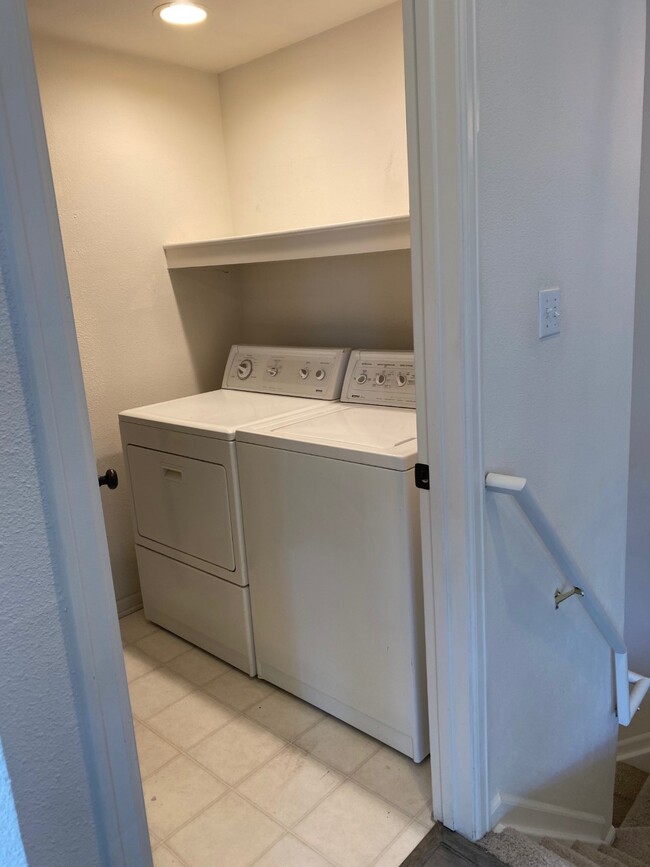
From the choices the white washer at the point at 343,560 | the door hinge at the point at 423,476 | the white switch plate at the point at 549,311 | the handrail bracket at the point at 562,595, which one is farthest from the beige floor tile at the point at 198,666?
the white switch plate at the point at 549,311

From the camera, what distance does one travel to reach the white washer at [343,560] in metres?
1.79

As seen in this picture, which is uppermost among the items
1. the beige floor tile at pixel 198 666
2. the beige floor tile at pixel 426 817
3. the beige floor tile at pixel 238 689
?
the beige floor tile at pixel 198 666

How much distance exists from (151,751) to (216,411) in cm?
117

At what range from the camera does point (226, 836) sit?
1702 millimetres

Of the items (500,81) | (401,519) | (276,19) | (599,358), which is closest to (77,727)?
(401,519)

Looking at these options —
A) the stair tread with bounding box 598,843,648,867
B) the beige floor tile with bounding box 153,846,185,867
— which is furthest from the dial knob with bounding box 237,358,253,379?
the stair tread with bounding box 598,843,648,867

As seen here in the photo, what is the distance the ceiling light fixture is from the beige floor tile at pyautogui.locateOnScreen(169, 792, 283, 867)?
2.43 metres

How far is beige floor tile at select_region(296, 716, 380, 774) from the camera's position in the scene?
1.95m

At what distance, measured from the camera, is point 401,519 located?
68.2 inches

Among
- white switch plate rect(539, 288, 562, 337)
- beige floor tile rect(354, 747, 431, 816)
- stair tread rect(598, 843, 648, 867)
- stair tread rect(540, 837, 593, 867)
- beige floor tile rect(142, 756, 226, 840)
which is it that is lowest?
stair tread rect(598, 843, 648, 867)

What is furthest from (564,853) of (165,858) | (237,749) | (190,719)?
(190,719)

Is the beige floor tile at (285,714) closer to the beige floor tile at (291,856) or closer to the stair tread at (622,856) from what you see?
the beige floor tile at (291,856)

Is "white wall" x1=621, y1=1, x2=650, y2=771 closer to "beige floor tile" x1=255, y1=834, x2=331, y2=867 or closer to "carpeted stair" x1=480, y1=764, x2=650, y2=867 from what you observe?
"carpeted stair" x1=480, y1=764, x2=650, y2=867

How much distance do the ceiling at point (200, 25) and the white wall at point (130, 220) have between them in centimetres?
10
